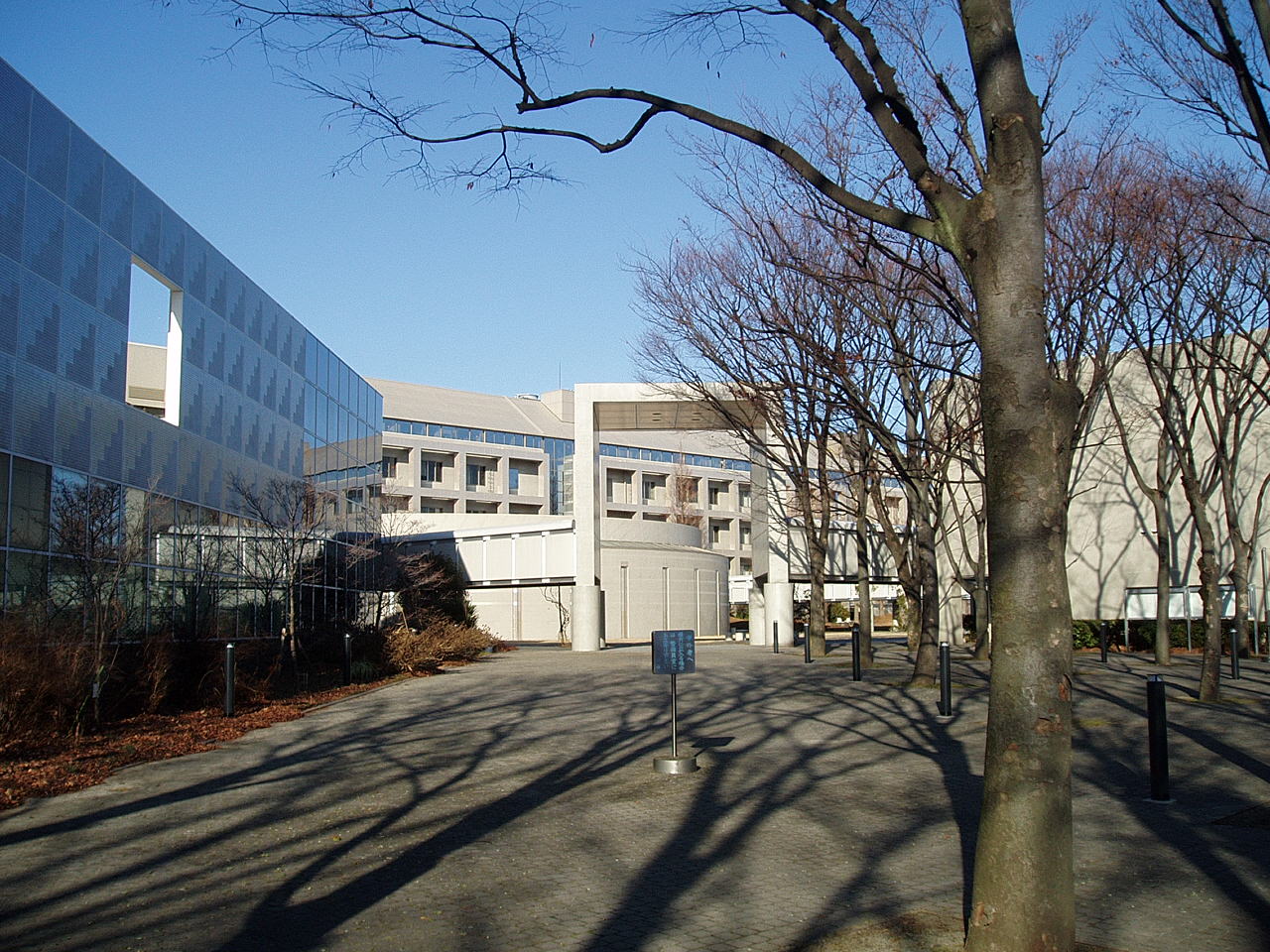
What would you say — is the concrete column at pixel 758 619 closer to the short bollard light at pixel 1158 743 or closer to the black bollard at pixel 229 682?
the black bollard at pixel 229 682

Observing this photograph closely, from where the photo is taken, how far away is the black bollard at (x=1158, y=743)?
30.5ft

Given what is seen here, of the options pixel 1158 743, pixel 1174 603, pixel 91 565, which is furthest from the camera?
pixel 1174 603

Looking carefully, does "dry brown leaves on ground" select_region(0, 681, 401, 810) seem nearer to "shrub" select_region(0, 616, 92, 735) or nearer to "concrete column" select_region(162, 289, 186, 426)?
"shrub" select_region(0, 616, 92, 735)

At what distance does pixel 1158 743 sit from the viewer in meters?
9.41

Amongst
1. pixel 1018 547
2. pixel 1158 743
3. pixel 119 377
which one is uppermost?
pixel 119 377

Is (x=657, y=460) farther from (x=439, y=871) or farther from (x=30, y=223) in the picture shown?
(x=439, y=871)

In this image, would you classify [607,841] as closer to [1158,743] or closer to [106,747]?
[1158,743]

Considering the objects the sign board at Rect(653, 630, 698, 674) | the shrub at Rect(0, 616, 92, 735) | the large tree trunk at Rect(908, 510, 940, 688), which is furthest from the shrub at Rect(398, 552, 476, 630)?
the sign board at Rect(653, 630, 698, 674)

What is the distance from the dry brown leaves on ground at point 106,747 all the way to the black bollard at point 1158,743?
9.53m

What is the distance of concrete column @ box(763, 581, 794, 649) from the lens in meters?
39.1

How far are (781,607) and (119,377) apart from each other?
80.7 ft

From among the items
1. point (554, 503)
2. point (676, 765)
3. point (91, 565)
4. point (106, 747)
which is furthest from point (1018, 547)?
point (554, 503)

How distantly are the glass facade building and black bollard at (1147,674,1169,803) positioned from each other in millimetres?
14849

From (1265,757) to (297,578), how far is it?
2176cm
